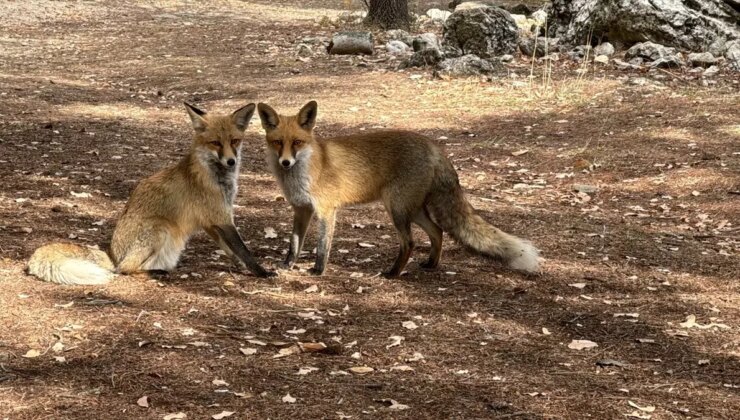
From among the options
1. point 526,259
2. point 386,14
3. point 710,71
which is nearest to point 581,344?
point 526,259

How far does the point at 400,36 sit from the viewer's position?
17844mm

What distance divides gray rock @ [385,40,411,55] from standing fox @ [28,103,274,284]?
Result: 10631 mm

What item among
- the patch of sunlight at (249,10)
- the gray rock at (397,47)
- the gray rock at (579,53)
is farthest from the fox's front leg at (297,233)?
the patch of sunlight at (249,10)

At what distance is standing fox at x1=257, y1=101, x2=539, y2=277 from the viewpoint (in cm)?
636

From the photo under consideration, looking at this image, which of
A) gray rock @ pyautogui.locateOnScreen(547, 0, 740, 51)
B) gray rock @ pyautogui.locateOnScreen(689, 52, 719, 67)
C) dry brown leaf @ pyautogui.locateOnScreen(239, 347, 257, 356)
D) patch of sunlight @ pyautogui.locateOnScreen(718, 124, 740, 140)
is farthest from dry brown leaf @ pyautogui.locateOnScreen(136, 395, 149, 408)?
gray rock @ pyautogui.locateOnScreen(547, 0, 740, 51)

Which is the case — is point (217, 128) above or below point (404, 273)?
above

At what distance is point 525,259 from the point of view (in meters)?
6.34

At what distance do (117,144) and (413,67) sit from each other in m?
6.26

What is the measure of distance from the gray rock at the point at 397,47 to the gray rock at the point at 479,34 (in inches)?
45.6

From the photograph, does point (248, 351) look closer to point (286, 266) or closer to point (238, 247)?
point (238, 247)

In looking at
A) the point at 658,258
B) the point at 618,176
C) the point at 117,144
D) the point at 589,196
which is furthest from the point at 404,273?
the point at 117,144

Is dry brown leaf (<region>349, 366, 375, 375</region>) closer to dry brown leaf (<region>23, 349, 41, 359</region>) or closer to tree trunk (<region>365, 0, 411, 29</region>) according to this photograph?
dry brown leaf (<region>23, 349, 41, 359</region>)

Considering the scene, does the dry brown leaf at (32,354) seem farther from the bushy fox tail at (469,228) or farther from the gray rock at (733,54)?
the gray rock at (733,54)

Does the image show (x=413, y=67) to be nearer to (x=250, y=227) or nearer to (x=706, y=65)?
(x=706, y=65)
